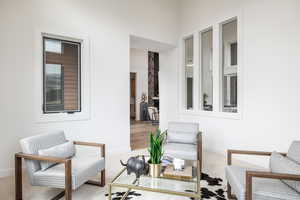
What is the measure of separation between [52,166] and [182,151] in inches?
73.0

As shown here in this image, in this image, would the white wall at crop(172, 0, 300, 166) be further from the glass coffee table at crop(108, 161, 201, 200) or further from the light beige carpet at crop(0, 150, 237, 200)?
the glass coffee table at crop(108, 161, 201, 200)

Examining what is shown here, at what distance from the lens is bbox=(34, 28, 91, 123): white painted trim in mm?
3312

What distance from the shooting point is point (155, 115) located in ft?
29.0

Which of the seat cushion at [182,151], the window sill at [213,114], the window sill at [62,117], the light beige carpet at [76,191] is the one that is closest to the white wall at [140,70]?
the window sill at [213,114]

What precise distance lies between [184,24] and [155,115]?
4554 millimetres

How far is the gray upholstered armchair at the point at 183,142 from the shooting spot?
10.1ft

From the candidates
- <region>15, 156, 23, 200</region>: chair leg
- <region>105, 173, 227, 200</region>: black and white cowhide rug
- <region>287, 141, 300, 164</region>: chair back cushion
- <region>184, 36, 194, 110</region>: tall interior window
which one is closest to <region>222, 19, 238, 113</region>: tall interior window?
<region>184, 36, 194, 110</region>: tall interior window

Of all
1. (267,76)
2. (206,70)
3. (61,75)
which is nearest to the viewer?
(267,76)

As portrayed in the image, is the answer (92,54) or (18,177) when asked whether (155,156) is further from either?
(92,54)

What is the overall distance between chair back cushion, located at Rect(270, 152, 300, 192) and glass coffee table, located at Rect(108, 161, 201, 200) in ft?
2.50

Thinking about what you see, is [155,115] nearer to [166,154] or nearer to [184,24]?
[184,24]

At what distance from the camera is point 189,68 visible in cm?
529

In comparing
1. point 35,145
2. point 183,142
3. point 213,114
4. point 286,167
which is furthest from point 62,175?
point 213,114

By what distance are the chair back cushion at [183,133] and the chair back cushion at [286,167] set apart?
5.12 feet
